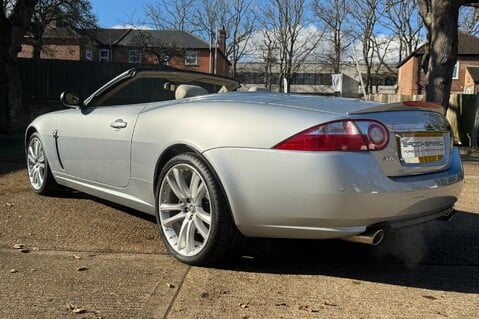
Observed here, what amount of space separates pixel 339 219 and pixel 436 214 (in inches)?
34.4

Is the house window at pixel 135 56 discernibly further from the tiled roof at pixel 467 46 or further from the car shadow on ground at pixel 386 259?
the car shadow on ground at pixel 386 259

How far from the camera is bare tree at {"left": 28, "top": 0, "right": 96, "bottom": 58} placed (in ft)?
71.5

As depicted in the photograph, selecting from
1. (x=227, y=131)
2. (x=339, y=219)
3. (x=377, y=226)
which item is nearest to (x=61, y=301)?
(x=227, y=131)

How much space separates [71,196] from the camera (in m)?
5.88

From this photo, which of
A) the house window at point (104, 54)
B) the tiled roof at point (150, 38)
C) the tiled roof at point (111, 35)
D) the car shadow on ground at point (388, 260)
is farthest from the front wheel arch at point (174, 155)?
the house window at point (104, 54)

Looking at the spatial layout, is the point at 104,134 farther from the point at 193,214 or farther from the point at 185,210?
the point at 193,214

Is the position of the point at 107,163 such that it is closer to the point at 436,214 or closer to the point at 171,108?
the point at 171,108

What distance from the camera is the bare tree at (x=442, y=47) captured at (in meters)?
12.2

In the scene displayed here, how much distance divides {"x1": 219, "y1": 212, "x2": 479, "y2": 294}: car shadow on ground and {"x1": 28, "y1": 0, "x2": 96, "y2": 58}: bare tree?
63.9ft

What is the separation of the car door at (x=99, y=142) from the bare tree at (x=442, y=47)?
9.90 meters

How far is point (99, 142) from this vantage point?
453cm

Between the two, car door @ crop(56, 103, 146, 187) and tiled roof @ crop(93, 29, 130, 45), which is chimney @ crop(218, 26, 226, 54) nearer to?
tiled roof @ crop(93, 29, 130, 45)

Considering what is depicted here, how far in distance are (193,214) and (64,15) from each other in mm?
23647


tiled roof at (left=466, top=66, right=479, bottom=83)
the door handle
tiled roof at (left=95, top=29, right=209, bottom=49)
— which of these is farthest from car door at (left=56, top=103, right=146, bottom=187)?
tiled roof at (left=466, top=66, right=479, bottom=83)
